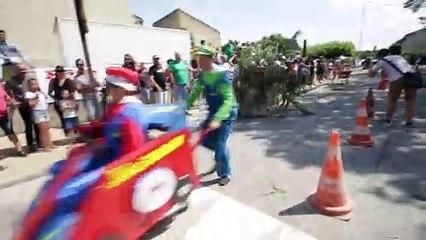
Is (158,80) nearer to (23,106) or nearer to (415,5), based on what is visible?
(23,106)

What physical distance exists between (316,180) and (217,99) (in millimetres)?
1635

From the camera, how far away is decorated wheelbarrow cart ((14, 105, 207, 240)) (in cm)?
278

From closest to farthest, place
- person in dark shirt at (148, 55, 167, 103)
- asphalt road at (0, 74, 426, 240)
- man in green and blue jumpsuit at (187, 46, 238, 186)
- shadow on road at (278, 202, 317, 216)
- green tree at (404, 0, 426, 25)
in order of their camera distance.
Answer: asphalt road at (0, 74, 426, 240) → shadow on road at (278, 202, 317, 216) → man in green and blue jumpsuit at (187, 46, 238, 186) → person in dark shirt at (148, 55, 167, 103) → green tree at (404, 0, 426, 25)

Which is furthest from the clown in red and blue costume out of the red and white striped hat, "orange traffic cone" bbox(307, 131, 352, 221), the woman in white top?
the woman in white top

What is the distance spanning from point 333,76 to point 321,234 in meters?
25.1

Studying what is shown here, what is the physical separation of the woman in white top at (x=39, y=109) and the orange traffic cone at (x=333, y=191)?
4.91 metres

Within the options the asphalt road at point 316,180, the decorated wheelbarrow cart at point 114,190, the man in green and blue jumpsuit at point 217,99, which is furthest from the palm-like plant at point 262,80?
the decorated wheelbarrow cart at point 114,190

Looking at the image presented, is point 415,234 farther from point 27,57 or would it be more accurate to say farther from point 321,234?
point 27,57

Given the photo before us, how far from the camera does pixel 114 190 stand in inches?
115

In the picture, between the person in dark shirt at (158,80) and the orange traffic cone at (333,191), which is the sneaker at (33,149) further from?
the orange traffic cone at (333,191)

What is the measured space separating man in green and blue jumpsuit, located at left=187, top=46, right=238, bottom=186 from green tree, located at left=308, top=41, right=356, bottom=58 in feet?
181

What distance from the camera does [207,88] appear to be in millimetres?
4664

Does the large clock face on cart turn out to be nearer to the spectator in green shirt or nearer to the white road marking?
the white road marking

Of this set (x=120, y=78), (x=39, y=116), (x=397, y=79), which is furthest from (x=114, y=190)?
(x=397, y=79)
